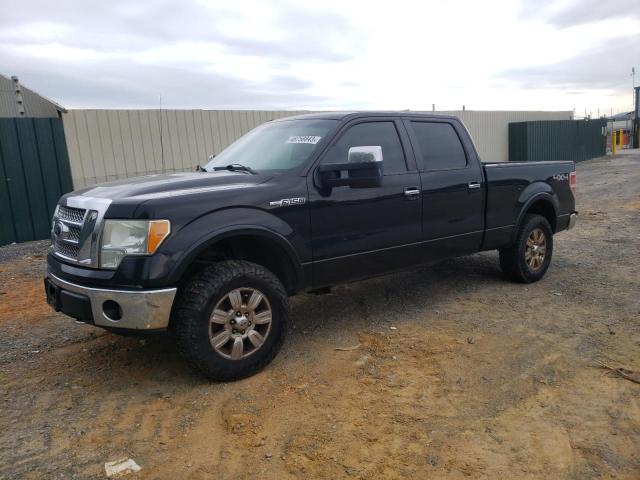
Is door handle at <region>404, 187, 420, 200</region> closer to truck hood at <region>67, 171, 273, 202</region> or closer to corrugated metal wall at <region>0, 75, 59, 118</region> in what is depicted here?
truck hood at <region>67, 171, 273, 202</region>

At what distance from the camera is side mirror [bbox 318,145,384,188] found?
13.7 feet

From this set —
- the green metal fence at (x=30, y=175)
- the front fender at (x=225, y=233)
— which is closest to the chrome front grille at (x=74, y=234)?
the front fender at (x=225, y=233)

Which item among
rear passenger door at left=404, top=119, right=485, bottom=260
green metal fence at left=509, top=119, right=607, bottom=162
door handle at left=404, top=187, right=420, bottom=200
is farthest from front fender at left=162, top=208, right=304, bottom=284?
green metal fence at left=509, top=119, right=607, bottom=162

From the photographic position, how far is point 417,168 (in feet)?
16.3

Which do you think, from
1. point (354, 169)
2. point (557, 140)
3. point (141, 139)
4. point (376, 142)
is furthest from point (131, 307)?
point (557, 140)

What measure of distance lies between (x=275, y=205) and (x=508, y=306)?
109 inches

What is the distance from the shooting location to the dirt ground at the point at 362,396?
288 cm

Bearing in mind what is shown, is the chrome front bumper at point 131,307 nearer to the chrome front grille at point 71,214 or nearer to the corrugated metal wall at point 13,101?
the chrome front grille at point 71,214

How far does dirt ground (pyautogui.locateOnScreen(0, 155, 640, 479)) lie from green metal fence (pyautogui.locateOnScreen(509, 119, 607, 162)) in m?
16.1

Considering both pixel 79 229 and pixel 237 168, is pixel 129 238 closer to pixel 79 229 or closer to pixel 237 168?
pixel 79 229

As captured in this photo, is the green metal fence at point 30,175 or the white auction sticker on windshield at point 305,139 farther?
the green metal fence at point 30,175

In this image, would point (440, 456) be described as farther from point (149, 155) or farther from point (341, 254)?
point (149, 155)

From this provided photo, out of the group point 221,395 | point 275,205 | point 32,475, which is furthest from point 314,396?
point 32,475

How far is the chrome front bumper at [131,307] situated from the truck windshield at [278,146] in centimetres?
149
